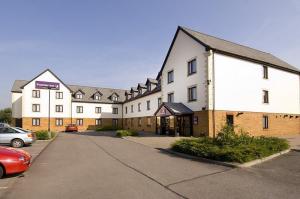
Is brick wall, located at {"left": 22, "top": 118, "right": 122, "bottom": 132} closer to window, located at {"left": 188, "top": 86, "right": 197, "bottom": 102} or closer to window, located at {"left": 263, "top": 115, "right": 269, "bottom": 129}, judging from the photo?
window, located at {"left": 188, "top": 86, "right": 197, "bottom": 102}

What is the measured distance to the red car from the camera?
342 inches

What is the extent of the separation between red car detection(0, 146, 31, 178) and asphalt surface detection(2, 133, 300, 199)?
41cm

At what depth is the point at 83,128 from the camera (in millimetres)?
53031

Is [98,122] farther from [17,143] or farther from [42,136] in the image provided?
[17,143]

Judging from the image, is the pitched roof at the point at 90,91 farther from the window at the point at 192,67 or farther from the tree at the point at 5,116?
the window at the point at 192,67

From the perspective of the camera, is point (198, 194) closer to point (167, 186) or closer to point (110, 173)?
point (167, 186)

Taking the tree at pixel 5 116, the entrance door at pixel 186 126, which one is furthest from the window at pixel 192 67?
the tree at pixel 5 116

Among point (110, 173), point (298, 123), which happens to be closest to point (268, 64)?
point (298, 123)

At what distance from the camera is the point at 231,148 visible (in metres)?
12.2

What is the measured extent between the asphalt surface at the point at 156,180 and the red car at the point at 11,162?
0.41 meters

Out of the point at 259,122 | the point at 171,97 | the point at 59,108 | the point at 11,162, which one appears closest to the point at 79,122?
the point at 59,108

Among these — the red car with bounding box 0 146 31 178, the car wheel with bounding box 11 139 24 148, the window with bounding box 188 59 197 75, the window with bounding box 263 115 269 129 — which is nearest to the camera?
the red car with bounding box 0 146 31 178

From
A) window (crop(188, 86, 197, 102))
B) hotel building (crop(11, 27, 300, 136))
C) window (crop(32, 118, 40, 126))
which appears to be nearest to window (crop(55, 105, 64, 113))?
window (crop(32, 118, 40, 126))

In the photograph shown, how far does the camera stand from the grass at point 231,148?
11.3m
